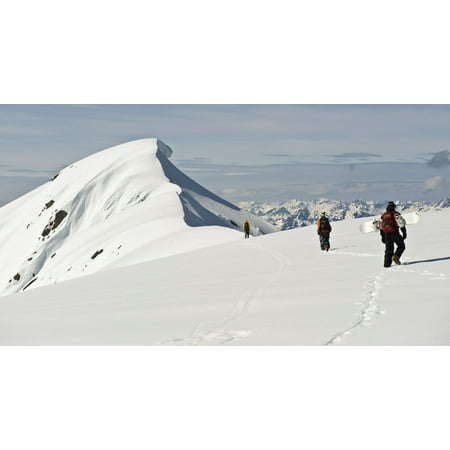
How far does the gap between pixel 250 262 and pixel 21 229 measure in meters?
79.8

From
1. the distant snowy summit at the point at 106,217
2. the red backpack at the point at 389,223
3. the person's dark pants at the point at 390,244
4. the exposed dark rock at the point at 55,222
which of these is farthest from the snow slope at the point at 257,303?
the exposed dark rock at the point at 55,222

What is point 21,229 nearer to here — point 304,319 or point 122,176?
point 122,176

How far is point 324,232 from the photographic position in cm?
1912

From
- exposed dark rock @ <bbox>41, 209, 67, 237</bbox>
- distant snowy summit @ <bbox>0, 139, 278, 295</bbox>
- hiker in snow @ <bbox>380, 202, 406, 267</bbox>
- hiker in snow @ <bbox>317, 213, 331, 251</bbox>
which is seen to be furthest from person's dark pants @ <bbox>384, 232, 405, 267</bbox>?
exposed dark rock @ <bbox>41, 209, 67, 237</bbox>

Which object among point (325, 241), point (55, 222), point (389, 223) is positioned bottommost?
point (389, 223)

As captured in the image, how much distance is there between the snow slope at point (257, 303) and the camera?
326 inches

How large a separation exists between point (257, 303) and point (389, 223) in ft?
15.5

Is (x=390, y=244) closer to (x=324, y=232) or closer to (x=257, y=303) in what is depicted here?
(x=257, y=303)

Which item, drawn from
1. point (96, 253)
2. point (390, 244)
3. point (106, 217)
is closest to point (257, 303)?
point (390, 244)

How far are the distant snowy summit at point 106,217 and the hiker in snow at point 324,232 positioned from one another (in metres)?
19.5

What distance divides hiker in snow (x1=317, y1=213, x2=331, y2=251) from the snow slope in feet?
1.59

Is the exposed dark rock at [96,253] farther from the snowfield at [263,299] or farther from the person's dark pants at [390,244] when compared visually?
the person's dark pants at [390,244]

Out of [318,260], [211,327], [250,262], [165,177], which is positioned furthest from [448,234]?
[165,177]

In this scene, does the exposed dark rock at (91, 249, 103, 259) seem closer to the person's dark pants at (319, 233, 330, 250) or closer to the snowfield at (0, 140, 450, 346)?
the snowfield at (0, 140, 450, 346)
